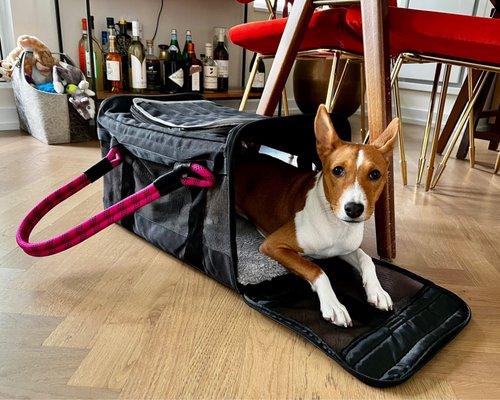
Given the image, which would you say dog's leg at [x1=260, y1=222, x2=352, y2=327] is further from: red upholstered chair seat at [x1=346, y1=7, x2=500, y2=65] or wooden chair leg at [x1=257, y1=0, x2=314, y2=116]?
red upholstered chair seat at [x1=346, y1=7, x2=500, y2=65]

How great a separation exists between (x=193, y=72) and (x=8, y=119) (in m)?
1.04

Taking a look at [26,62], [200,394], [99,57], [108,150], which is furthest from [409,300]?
[99,57]

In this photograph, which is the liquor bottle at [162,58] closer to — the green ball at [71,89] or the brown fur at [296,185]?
the green ball at [71,89]

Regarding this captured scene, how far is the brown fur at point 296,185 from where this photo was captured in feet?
2.49

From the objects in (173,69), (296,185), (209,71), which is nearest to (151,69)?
(173,69)

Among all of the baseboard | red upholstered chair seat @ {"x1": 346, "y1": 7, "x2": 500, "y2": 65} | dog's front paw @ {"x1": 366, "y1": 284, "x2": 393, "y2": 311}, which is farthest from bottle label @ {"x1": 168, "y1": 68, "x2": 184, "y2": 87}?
dog's front paw @ {"x1": 366, "y1": 284, "x2": 393, "y2": 311}

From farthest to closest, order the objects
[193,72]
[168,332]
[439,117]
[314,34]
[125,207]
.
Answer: [193,72] → [439,117] → [314,34] → [125,207] → [168,332]

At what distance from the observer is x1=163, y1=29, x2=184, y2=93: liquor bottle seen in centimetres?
242

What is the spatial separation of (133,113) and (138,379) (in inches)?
25.7

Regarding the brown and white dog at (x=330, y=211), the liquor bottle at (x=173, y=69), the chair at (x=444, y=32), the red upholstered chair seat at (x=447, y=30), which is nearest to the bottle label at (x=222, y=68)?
the liquor bottle at (x=173, y=69)

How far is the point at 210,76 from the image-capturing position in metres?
2.56

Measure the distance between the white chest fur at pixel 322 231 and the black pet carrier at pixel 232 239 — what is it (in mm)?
65

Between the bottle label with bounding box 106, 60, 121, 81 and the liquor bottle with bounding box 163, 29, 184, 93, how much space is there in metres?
0.30

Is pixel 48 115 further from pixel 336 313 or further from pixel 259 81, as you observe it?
pixel 336 313
